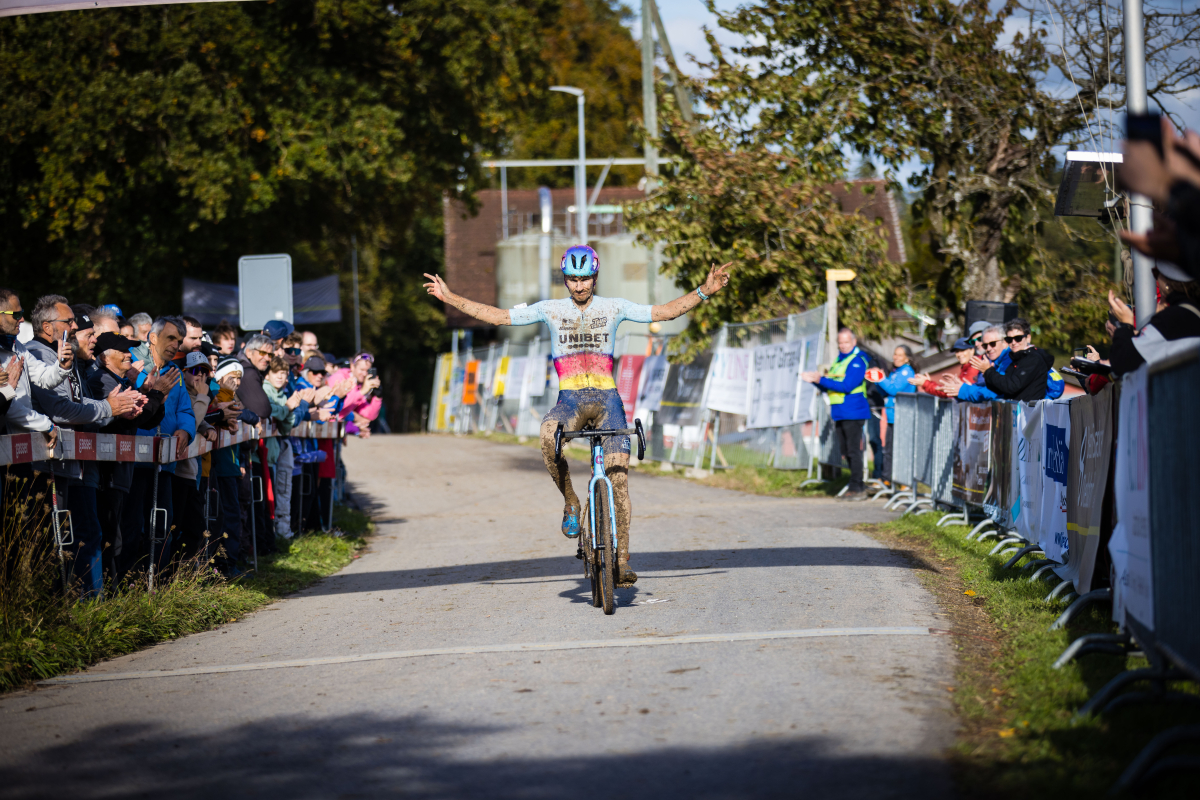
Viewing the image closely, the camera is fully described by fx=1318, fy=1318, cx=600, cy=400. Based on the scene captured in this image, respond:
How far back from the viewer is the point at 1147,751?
4301 millimetres

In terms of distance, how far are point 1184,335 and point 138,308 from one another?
25.4 meters

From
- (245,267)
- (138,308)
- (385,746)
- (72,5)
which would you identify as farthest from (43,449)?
(138,308)

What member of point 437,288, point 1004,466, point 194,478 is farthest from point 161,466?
point 1004,466

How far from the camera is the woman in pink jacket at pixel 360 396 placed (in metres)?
15.6

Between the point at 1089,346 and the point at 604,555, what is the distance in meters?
3.40

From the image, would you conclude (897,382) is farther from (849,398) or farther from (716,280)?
(716,280)

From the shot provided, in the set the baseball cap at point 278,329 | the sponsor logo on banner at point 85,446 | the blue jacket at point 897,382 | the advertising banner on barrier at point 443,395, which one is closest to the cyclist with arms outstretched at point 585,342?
the sponsor logo on banner at point 85,446

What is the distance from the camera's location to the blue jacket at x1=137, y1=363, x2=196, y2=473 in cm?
916

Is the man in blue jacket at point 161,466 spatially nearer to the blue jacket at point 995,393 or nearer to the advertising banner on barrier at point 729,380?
the blue jacket at point 995,393

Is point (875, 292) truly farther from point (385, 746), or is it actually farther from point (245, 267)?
point (385, 746)

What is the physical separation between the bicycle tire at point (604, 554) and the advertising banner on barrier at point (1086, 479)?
8.97 feet

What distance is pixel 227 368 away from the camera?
428 inches

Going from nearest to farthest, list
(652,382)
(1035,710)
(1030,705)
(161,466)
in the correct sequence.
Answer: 1. (1035,710)
2. (1030,705)
3. (161,466)
4. (652,382)

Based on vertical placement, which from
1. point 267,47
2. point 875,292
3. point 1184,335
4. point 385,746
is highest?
point 267,47
